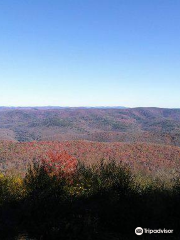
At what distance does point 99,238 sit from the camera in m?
7.36

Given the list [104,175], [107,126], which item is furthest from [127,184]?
[107,126]

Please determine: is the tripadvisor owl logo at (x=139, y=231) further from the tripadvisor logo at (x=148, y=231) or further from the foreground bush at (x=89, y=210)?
the foreground bush at (x=89, y=210)

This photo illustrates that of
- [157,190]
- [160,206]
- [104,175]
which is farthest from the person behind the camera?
[104,175]

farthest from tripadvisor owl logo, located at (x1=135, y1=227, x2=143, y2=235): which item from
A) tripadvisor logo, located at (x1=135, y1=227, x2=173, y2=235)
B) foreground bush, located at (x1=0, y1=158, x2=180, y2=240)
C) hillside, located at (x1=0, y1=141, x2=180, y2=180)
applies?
hillside, located at (x1=0, y1=141, x2=180, y2=180)

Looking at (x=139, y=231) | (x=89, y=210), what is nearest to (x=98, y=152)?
(x=89, y=210)

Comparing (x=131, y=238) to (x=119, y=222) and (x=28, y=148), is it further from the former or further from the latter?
(x=28, y=148)

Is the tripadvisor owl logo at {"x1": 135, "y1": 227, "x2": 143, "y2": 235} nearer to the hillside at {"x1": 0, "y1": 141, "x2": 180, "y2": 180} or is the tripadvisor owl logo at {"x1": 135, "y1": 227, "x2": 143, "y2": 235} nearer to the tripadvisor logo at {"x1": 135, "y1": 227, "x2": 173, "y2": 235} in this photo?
the tripadvisor logo at {"x1": 135, "y1": 227, "x2": 173, "y2": 235}

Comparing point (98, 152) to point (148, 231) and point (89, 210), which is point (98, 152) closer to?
point (89, 210)

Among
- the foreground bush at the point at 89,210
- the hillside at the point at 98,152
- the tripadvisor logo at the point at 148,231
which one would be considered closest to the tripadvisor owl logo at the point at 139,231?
the tripadvisor logo at the point at 148,231

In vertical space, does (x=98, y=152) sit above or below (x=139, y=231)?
below

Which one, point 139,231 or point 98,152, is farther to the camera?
point 98,152

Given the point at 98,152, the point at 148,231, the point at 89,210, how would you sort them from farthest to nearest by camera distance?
the point at 98,152
the point at 89,210
the point at 148,231

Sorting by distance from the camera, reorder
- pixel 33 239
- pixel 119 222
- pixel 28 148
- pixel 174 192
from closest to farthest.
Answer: pixel 33 239
pixel 119 222
pixel 174 192
pixel 28 148

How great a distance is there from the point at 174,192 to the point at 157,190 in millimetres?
933
